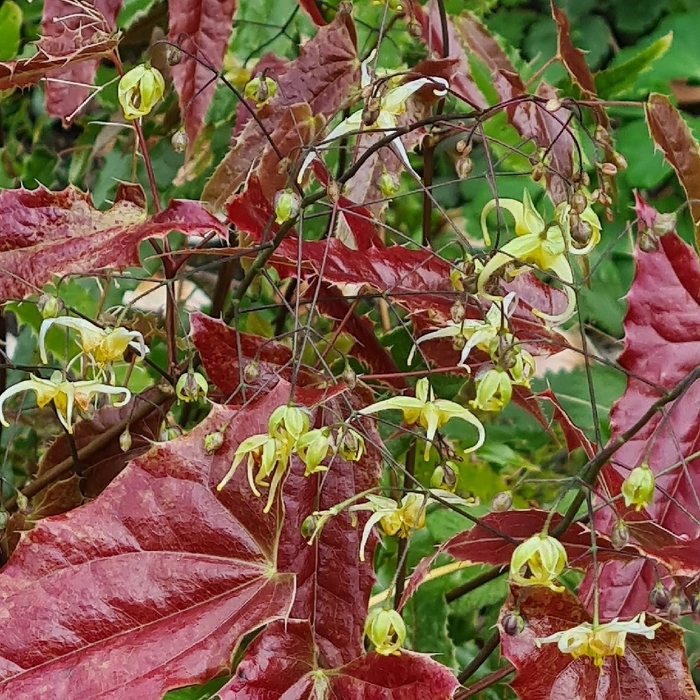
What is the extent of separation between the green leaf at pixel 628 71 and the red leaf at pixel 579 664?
1.29ft

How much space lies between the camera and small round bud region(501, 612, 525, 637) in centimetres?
26

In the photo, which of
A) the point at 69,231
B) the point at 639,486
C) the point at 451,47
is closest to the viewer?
the point at 639,486

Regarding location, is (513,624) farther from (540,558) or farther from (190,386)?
(190,386)

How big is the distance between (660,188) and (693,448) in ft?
3.04

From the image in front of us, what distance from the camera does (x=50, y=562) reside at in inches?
10.8

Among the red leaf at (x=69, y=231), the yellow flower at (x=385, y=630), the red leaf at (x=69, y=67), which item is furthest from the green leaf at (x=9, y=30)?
the yellow flower at (x=385, y=630)

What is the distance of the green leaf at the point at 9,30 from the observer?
548 mm

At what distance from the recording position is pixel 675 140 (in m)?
0.38

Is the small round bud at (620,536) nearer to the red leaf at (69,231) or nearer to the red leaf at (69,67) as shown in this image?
the red leaf at (69,231)

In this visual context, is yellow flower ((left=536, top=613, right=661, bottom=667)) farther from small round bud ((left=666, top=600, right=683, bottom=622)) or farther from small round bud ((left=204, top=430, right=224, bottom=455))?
small round bud ((left=204, top=430, right=224, bottom=455))

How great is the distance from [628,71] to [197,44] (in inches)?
11.8

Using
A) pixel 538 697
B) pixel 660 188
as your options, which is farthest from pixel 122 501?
pixel 660 188

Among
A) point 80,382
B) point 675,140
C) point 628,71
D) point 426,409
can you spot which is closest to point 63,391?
point 80,382

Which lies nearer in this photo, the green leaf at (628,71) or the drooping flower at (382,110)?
the drooping flower at (382,110)
